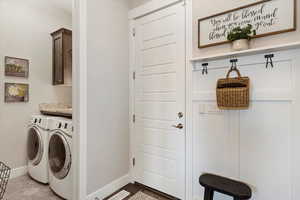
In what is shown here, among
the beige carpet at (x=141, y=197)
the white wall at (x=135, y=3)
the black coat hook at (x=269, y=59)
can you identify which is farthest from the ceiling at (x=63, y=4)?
the beige carpet at (x=141, y=197)

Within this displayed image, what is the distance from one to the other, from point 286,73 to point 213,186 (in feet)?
3.66

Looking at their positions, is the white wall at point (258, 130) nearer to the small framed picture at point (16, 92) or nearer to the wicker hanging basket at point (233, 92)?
the wicker hanging basket at point (233, 92)

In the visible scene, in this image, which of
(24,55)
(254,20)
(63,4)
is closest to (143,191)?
(254,20)

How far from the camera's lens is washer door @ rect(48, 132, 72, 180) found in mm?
1854

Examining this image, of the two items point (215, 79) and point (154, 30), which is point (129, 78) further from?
point (215, 79)

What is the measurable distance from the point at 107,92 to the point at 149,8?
48.4 inches

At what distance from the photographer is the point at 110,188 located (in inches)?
80.7

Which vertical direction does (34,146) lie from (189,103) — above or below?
below

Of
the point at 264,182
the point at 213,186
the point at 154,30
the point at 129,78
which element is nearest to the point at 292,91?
the point at 264,182

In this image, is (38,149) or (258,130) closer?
(258,130)

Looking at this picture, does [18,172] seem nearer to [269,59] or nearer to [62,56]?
[62,56]

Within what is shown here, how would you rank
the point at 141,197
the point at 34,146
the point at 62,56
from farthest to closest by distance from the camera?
the point at 62,56 → the point at 34,146 → the point at 141,197

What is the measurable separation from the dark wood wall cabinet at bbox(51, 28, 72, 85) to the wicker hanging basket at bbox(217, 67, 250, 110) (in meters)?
2.55

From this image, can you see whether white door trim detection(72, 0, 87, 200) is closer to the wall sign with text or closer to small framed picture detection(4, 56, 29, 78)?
the wall sign with text
